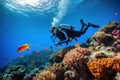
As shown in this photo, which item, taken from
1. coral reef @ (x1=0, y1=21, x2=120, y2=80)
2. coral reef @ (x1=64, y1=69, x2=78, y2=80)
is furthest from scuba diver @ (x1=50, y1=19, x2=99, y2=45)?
coral reef @ (x1=64, y1=69, x2=78, y2=80)

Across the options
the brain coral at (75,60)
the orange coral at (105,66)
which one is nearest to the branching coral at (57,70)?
the brain coral at (75,60)

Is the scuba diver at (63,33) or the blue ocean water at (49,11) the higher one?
the blue ocean water at (49,11)

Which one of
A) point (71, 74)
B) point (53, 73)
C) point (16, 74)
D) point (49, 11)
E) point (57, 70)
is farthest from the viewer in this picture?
point (49, 11)

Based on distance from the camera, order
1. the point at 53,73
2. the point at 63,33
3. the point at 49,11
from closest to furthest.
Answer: the point at 53,73 < the point at 63,33 < the point at 49,11

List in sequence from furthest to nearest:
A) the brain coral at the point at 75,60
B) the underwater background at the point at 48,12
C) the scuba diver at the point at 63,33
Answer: the underwater background at the point at 48,12
the scuba diver at the point at 63,33
the brain coral at the point at 75,60

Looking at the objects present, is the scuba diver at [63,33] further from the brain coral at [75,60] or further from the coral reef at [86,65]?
the brain coral at [75,60]

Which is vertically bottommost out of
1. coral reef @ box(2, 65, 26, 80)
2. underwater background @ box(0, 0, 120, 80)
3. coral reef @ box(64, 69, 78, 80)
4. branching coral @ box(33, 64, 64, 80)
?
coral reef @ box(64, 69, 78, 80)

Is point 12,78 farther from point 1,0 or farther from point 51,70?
point 1,0

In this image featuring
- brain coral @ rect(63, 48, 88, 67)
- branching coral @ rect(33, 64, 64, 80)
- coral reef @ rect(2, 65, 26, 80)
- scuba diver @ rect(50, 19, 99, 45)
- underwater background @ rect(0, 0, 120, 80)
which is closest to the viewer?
branching coral @ rect(33, 64, 64, 80)

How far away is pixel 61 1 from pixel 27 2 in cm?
591

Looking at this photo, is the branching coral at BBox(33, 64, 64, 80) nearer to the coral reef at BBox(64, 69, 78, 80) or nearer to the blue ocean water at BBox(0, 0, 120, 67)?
the coral reef at BBox(64, 69, 78, 80)

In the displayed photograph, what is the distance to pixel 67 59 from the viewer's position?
6.45 meters

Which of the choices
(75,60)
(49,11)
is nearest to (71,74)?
(75,60)

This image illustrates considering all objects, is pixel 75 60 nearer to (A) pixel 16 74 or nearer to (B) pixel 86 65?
(B) pixel 86 65
